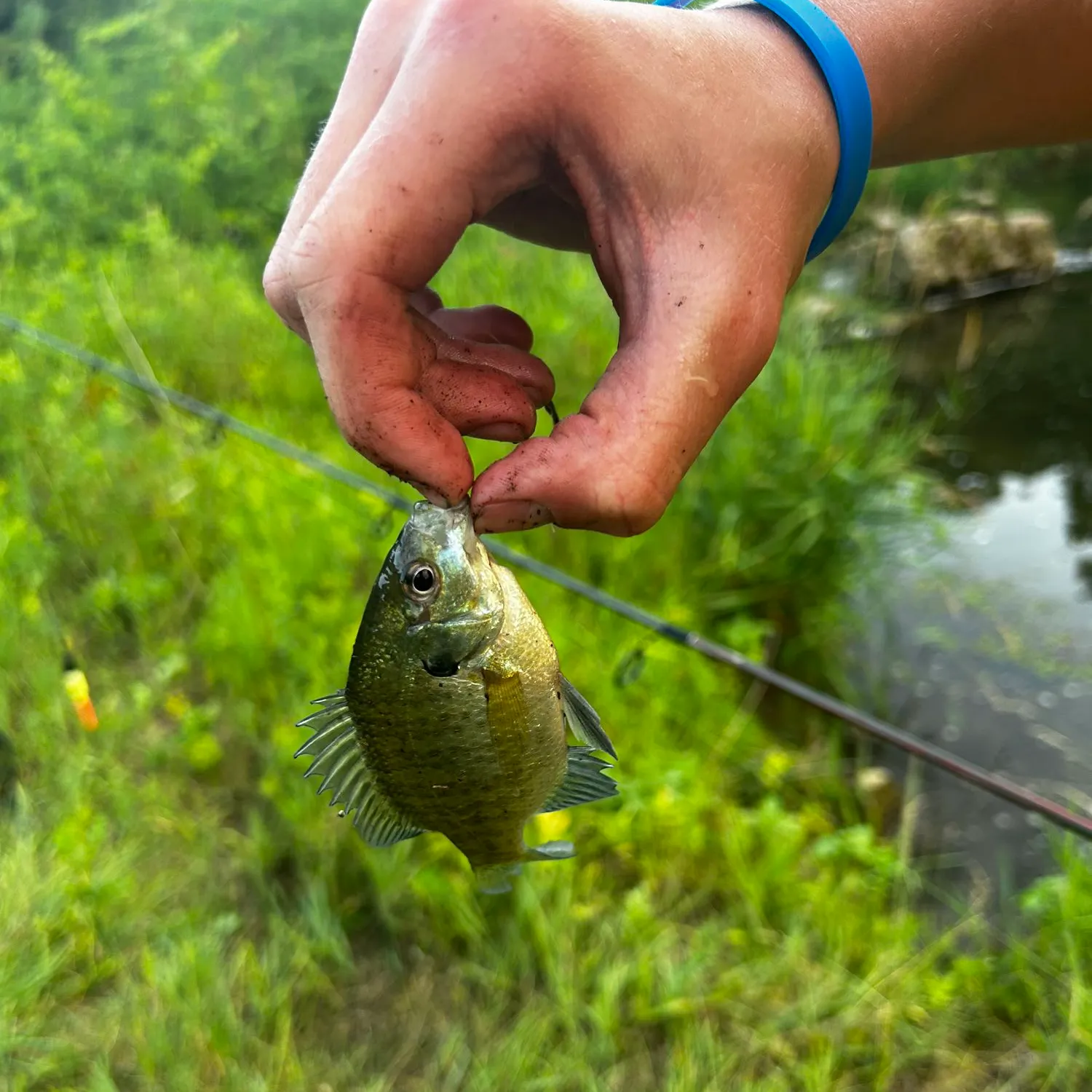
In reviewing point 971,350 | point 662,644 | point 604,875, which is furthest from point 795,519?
point 971,350

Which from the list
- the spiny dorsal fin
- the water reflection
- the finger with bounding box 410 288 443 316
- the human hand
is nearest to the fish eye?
the human hand

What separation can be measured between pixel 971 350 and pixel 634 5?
25.4 feet

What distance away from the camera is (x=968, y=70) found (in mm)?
1325

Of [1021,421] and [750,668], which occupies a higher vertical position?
[750,668]

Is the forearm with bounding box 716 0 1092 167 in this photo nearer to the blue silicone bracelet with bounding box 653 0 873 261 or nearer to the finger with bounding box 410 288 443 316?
the blue silicone bracelet with bounding box 653 0 873 261

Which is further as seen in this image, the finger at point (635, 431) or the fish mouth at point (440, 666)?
the fish mouth at point (440, 666)

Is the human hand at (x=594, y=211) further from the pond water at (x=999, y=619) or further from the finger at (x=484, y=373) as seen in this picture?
the pond water at (x=999, y=619)

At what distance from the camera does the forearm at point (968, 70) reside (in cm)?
122

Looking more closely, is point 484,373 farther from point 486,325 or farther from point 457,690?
point 457,690

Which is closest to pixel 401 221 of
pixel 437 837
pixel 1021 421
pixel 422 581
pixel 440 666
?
pixel 422 581

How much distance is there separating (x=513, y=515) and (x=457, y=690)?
0.29m

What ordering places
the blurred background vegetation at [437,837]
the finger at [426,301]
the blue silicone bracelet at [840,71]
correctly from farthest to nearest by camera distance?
the blurred background vegetation at [437,837] < the finger at [426,301] < the blue silicone bracelet at [840,71]

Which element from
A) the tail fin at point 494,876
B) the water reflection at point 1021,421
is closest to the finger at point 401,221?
the tail fin at point 494,876

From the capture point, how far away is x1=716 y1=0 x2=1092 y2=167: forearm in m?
1.22
